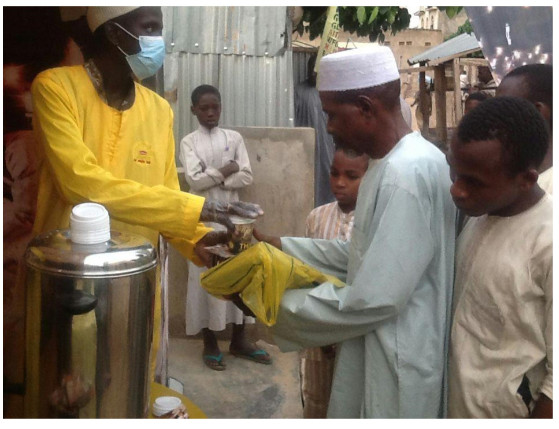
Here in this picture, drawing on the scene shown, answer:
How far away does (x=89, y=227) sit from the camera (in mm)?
1447

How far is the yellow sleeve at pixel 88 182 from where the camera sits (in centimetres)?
176

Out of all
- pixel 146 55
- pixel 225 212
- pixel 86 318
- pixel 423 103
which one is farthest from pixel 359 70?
pixel 423 103

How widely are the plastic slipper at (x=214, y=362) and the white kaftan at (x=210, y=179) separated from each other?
0.53ft

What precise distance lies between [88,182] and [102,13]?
51 cm

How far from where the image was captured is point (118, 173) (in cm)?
190

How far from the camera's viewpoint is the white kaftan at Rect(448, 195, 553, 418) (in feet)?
4.24

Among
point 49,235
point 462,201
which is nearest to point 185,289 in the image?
point 49,235

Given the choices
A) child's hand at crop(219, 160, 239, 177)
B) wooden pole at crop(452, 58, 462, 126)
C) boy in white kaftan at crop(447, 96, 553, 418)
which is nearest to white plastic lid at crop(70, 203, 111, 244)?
boy in white kaftan at crop(447, 96, 553, 418)

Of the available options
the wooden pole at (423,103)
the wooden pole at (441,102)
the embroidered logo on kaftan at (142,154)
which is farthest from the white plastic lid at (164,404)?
the wooden pole at (423,103)

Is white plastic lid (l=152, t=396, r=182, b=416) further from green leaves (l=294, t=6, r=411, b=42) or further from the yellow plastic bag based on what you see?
green leaves (l=294, t=6, r=411, b=42)

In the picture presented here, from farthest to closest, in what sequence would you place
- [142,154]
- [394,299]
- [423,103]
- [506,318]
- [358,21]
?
[423,103] < [358,21] < [142,154] < [394,299] < [506,318]

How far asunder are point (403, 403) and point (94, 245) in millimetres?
842

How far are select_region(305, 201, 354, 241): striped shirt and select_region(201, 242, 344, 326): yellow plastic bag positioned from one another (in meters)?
0.85

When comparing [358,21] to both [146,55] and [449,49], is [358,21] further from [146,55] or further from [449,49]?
[449,49]
